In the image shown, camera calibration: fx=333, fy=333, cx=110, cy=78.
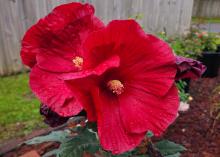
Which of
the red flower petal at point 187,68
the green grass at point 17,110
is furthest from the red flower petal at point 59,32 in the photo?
the green grass at point 17,110

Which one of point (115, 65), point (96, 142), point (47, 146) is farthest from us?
point (47, 146)

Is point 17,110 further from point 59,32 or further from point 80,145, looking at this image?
point 59,32

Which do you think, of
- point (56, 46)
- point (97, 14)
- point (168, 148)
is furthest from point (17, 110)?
point (56, 46)

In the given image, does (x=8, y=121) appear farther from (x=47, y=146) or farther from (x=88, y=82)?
(x=88, y=82)

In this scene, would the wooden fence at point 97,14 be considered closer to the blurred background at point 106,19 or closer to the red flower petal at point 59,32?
the blurred background at point 106,19

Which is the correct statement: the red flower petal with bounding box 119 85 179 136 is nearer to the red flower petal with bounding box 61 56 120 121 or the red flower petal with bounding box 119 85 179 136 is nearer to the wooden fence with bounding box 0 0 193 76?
the red flower petal with bounding box 61 56 120 121

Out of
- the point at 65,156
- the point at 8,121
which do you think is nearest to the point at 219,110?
the point at 8,121

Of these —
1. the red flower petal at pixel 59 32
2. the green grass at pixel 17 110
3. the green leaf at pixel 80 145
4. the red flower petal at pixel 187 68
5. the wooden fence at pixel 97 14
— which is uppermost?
the red flower petal at pixel 59 32
